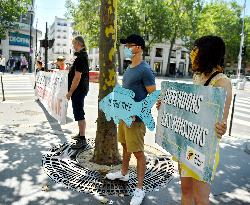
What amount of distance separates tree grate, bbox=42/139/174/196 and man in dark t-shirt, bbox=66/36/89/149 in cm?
57

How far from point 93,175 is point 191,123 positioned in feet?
8.17

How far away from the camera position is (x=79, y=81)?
250 inches

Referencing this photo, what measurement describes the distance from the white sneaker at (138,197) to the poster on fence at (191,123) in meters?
0.92

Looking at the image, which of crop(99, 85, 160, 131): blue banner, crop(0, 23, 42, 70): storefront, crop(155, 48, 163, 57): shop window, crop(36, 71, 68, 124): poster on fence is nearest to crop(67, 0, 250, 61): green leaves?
crop(155, 48, 163, 57): shop window

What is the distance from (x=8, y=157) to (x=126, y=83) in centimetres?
280

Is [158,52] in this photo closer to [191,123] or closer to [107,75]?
[107,75]

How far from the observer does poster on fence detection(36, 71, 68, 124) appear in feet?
23.2

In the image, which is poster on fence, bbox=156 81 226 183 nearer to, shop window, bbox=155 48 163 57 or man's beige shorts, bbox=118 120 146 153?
man's beige shorts, bbox=118 120 146 153

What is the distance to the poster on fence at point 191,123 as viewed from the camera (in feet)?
9.09

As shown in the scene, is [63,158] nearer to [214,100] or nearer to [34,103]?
[214,100]

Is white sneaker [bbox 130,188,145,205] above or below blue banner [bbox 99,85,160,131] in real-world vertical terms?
below

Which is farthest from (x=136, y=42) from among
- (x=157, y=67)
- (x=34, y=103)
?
(x=157, y=67)

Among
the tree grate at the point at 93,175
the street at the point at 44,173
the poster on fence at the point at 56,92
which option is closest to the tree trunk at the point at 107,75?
the tree grate at the point at 93,175

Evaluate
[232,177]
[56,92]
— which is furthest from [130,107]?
[56,92]
